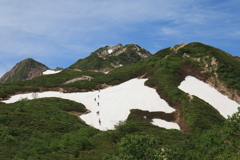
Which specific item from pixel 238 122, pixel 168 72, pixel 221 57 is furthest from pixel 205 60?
pixel 238 122

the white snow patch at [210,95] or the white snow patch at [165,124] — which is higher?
the white snow patch at [210,95]

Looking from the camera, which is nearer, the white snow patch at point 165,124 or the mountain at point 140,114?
the mountain at point 140,114

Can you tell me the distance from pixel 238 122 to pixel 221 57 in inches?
2523

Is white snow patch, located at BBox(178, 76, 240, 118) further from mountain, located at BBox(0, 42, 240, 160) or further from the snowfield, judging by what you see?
the snowfield

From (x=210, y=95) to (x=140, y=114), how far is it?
81.6 feet

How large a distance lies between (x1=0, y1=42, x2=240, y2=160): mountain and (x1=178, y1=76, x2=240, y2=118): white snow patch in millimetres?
327

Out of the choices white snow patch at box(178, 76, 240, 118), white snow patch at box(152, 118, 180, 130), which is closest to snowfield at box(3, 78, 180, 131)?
white snow patch at box(152, 118, 180, 130)

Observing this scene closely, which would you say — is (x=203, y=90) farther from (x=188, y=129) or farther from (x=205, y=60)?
(x=188, y=129)

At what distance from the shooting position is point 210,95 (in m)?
69.2

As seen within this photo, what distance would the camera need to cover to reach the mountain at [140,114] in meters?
26.7

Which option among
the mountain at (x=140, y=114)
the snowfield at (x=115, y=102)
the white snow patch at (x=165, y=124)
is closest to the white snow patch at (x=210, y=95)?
the mountain at (x=140, y=114)

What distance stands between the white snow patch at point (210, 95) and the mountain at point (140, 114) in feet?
1.07

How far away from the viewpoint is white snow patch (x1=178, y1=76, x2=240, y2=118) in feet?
208

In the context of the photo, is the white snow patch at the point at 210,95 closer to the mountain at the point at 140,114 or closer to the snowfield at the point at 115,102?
the mountain at the point at 140,114
